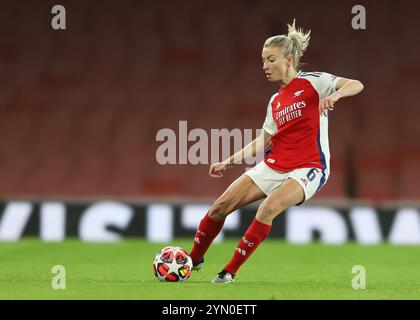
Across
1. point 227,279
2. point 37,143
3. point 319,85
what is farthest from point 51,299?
point 37,143

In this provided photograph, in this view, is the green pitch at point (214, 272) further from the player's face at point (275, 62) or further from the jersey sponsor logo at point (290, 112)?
the player's face at point (275, 62)

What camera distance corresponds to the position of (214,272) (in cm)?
722

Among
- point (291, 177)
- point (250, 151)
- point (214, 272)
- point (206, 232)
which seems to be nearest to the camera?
point (291, 177)

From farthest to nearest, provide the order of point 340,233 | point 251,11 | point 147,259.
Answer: point 251,11 < point 340,233 < point 147,259

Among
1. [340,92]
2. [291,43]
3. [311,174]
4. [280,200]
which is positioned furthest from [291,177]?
[291,43]

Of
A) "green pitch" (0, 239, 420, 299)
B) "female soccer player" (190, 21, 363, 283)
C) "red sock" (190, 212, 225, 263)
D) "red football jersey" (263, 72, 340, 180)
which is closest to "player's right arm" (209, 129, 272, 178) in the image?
"female soccer player" (190, 21, 363, 283)

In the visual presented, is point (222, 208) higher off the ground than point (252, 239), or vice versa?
point (222, 208)

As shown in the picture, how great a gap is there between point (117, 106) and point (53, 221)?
3473mm

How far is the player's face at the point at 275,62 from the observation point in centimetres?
621

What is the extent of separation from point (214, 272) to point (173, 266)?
1.07 metres

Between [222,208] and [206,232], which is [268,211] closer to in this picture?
[222,208]

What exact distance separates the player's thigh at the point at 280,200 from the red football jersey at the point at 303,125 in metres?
0.23

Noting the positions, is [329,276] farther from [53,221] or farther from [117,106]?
[117,106]

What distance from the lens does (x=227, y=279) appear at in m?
6.01
